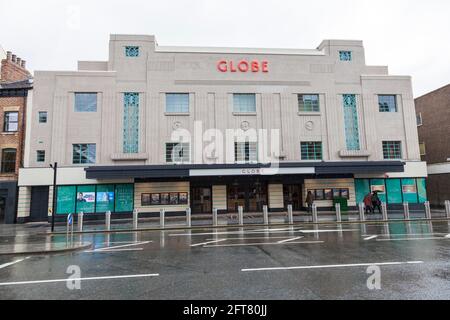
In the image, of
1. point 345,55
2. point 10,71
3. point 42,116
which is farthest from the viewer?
point 10,71

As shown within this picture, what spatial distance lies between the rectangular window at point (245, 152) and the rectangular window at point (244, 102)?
2978 mm

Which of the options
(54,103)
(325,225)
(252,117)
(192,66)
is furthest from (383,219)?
(54,103)

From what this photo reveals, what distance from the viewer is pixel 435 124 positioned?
28.6 meters

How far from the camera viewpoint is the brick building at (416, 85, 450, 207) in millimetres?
26734

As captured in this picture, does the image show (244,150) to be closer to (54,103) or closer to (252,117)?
(252,117)

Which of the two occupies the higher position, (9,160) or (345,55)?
(345,55)

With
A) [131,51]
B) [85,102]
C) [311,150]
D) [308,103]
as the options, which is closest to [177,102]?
[131,51]

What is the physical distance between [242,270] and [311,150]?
18638 millimetres

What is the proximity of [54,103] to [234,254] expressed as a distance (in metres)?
20.6

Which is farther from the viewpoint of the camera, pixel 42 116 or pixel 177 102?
pixel 177 102

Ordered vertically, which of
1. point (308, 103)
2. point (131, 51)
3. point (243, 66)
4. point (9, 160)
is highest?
point (131, 51)

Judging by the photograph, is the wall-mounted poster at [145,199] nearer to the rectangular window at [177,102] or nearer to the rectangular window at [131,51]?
the rectangular window at [177,102]

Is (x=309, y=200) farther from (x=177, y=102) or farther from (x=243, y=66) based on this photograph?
(x=177, y=102)
